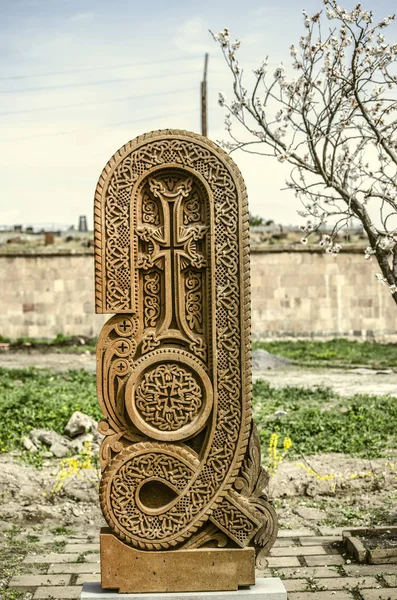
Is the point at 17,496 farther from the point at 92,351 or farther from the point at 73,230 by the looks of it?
the point at 73,230

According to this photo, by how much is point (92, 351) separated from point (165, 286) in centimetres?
1911

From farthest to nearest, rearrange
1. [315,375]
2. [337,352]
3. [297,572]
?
[337,352] < [315,375] < [297,572]

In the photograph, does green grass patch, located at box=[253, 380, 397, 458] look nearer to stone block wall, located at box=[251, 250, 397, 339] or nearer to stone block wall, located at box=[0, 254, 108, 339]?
stone block wall, located at box=[251, 250, 397, 339]

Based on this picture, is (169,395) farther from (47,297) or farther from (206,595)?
(47,297)

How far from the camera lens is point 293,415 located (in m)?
11.4

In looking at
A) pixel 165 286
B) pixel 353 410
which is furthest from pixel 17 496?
A: pixel 353 410

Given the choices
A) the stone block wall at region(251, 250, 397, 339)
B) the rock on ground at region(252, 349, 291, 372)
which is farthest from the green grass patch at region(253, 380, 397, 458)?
the stone block wall at region(251, 250, 397, 339)

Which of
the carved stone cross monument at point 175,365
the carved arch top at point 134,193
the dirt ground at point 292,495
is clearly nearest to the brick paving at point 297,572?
the dirt ground at point 292,495

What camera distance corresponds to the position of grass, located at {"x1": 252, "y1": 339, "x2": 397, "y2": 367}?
20.0 meters

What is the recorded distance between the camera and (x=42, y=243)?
31.1 m

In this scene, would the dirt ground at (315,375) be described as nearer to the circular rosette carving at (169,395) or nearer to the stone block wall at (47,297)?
the stone block wall at (47,297)

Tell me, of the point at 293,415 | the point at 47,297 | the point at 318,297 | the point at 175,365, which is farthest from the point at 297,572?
the point at 47,297

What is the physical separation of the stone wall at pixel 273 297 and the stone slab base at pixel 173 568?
22.8 m

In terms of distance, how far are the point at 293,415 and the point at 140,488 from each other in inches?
272
